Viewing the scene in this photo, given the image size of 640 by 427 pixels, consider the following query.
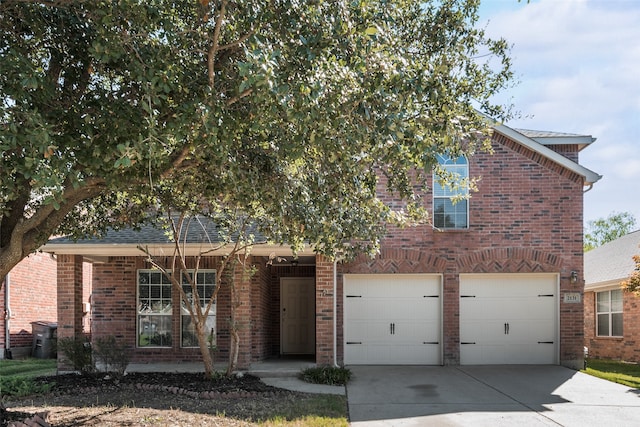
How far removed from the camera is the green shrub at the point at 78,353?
500 inches

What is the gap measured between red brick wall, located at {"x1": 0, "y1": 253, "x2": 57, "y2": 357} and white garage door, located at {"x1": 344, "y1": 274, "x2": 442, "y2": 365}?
940cm

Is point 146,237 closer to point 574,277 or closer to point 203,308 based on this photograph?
point 203,308

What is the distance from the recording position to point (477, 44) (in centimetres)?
909

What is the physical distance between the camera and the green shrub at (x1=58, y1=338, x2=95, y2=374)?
12.7 m

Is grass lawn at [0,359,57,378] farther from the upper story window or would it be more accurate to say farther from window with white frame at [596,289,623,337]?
window with white frame at [596,289,623,337]

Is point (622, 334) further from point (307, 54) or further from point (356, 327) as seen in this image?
point (307, 54)

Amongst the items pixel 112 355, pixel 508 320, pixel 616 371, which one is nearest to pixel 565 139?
pixel 508 320

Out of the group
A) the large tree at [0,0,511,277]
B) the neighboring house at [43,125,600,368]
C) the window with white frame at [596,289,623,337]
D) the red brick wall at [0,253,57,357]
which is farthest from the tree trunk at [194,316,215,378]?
the window with white frame at [596,289,623,337]

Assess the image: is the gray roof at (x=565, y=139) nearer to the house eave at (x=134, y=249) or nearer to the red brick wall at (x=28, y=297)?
the house eave at (x=134, y=249)

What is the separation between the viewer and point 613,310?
20391 mm

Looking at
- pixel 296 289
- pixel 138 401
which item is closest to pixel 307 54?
pixel 138 401

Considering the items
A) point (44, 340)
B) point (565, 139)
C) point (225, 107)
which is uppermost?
point (565, 139)

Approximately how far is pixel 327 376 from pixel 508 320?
5258mm

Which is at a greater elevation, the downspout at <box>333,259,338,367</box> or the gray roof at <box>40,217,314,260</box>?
the gray roof at <box>40,217,314,260</box>
